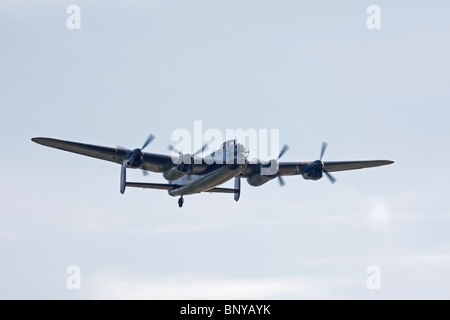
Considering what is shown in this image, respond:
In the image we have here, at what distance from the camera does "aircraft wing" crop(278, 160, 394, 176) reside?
5097cm

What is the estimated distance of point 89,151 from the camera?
45469mm

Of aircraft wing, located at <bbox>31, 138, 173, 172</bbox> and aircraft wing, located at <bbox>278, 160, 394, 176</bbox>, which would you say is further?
aircraft wing, located at <bbox>278, 160, 394, 176</bbox>

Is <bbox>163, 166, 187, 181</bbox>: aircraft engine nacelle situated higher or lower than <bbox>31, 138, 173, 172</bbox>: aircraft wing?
lower

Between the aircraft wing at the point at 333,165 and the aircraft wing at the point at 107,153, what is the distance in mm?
8425

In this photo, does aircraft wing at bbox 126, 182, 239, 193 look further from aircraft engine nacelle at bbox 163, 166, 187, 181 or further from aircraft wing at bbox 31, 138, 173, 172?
aircraft engine nacelle at bbox 163, 166, 187, 181

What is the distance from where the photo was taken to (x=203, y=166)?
46375mm

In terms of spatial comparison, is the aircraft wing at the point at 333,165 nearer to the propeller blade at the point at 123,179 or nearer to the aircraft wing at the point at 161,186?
the aircraft wing at the point at 161,186

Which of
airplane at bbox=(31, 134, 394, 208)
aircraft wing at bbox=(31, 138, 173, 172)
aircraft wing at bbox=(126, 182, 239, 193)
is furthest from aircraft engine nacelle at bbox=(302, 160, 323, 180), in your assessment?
aircraft wing at bbox=(31, 138, 173, 172)

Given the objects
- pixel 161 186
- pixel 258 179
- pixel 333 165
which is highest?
pixel 333 165

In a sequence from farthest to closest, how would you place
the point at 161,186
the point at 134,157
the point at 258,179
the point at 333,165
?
the point at 333,165, the point at 161,186, the point at 258,179, the point at 134,157

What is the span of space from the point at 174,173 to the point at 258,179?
20.3 feet

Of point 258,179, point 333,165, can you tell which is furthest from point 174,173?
point 333,165

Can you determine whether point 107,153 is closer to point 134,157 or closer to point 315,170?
point 134,157
